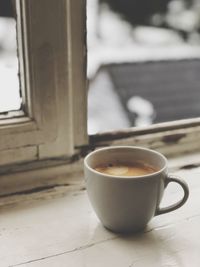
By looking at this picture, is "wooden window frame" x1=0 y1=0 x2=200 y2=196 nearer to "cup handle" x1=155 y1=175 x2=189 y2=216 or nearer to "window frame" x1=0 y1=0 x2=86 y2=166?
"window frame" x1=0 y1=0 x2=86 y2=166

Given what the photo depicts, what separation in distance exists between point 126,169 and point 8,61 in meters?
0.29

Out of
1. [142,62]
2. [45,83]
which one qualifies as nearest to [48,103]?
[45,83]

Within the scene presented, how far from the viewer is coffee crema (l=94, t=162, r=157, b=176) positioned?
56 centimetres

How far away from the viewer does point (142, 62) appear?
5.88 ft

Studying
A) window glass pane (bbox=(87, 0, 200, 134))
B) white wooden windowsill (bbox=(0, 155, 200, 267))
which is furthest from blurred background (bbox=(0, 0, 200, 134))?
white wooden windowsill (bbox=(0, 155, 200, 267))

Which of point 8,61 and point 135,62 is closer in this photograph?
point 8,61

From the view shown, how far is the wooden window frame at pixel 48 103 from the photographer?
61 cm

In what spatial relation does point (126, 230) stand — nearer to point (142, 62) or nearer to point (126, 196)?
point (126, 196)

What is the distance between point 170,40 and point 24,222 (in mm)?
896

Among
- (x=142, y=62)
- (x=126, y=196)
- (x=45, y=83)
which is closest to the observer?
(x=126, y=196)

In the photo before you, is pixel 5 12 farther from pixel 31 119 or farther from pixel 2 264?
pixel 2 264

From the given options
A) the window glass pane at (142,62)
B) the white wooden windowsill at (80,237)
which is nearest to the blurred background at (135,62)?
the window glass pane at (142,62)

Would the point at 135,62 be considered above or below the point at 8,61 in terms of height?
below

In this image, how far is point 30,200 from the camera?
2.11ft
